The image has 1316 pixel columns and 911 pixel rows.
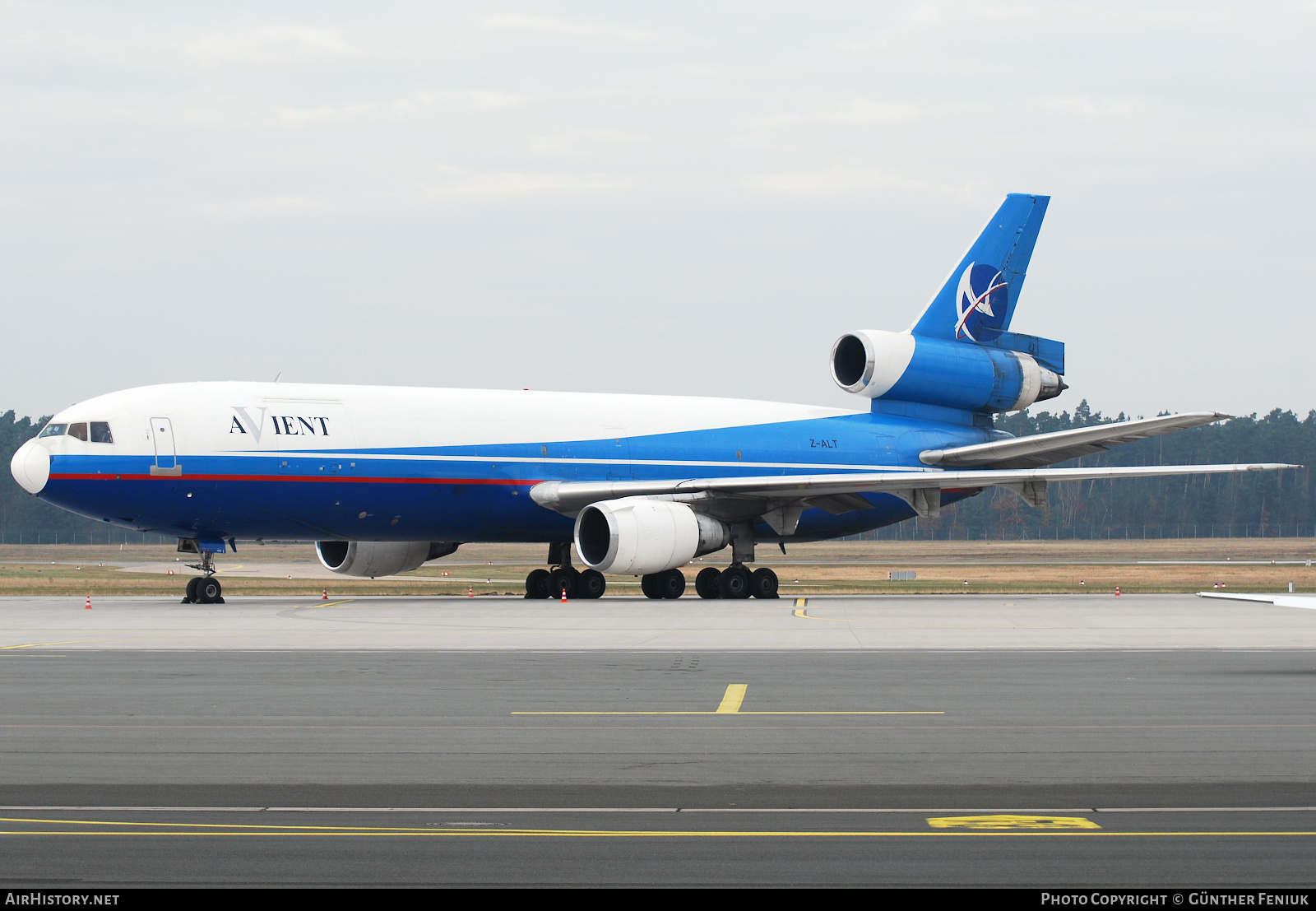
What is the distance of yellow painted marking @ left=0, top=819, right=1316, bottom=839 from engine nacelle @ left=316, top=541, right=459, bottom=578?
87.7 feet

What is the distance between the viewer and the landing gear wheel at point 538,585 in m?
33.3

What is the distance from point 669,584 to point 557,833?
1009 inches

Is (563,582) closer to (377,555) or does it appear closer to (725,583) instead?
(725,583)

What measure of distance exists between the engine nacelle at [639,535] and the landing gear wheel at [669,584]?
109 cm

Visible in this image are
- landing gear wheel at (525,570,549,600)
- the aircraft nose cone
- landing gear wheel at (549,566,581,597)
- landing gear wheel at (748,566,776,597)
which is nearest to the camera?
the aircraft nose cone

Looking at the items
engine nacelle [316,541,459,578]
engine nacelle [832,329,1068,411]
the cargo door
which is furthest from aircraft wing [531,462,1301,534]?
the cargo door

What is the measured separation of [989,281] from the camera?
37844 millimetres

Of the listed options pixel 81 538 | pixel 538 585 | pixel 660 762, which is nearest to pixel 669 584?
pixel 538 585

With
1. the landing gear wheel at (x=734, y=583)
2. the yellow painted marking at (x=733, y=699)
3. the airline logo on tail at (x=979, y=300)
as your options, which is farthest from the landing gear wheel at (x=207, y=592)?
the airline logo on tail at (x=979, y=300)

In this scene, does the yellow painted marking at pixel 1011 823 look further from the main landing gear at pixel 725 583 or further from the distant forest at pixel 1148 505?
the distant forest at pixel 1148 505

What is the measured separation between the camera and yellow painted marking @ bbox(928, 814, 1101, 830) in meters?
7.41

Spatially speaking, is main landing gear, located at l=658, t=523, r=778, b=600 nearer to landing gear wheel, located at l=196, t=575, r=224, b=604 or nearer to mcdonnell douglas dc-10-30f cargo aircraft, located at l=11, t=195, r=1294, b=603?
mcdonnell douglas dc-10-30f cargo aircraft, located at l=11, t=195, r=1294, b=603
